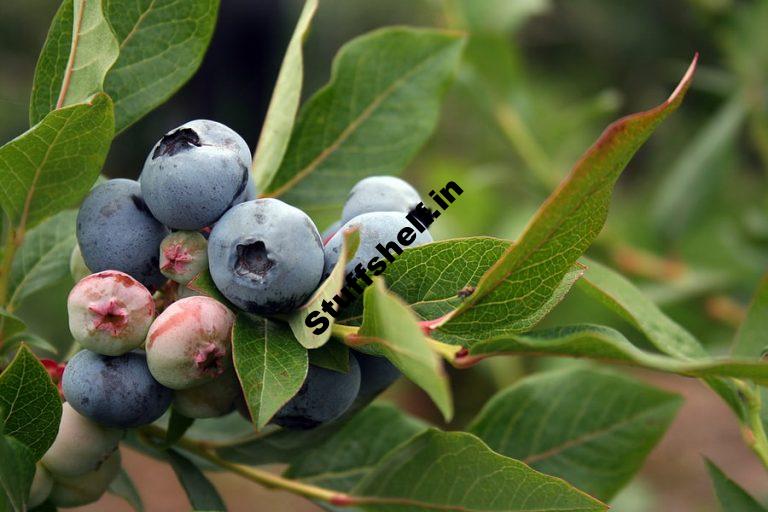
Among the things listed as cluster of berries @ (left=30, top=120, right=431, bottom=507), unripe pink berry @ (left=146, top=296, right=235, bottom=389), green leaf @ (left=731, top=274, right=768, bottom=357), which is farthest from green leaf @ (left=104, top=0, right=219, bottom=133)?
green leaf @ (left=731, top=274, right=768, bottom=357)

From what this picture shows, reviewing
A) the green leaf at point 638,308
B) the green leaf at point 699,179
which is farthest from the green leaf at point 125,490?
the green leaf at point 699,179

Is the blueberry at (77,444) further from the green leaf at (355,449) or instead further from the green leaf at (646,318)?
the green leaf at (646,318)

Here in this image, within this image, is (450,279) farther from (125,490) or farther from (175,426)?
(125,490)

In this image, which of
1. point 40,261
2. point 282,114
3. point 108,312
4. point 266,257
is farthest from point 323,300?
point 40,261

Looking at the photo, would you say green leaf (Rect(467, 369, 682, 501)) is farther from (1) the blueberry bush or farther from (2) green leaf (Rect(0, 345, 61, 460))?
(2) green leaf (Rect(0, 345, 61, 460))

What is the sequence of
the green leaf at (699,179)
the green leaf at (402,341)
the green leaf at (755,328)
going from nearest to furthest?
the green leaf at (402,341)
the green leaf at (755,328)
the green leaf at (699,179)

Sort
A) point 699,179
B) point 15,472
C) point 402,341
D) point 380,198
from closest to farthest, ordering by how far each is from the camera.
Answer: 1. point 402,341
2. point 15,472
3. point 380,198
4. point 699,179

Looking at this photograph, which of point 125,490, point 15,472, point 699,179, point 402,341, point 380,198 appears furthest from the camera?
point 699,179
